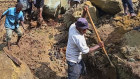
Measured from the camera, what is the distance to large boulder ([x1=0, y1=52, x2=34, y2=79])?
450 cm

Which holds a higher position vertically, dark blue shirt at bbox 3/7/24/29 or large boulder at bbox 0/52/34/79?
dark blue shirt at bbox 3/7/24/29

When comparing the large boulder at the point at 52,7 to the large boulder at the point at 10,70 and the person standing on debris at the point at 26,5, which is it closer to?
the person standing on debris at the point at 26,5

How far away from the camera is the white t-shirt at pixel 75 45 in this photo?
382 centimetres

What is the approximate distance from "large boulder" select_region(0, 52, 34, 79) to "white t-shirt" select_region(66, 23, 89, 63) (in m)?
1.31

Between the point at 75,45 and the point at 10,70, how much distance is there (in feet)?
5.30

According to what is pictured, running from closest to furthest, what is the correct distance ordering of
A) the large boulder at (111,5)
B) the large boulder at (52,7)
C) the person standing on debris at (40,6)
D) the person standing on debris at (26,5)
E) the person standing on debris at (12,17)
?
the person standing on debris at (12,17), the large boulder at (111,5), the person standing on debris at (40,6), the person standing on debris at (26,5), the large boulder at (52,7)

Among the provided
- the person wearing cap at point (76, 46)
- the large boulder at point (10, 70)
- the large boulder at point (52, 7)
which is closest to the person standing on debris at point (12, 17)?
the large boulder at point (10, 70)

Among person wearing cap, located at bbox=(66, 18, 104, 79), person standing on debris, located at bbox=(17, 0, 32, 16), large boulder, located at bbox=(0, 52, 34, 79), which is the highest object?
person standing on debris, located at bbox=(17, 0, 32, 16)

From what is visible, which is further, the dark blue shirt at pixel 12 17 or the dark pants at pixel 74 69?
the dark blue shirt at pixel 12 17

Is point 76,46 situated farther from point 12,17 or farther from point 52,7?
point 52,7

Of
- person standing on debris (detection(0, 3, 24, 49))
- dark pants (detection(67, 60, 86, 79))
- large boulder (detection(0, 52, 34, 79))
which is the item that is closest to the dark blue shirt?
person standing on debris (detection(0, 3, 24, 49))

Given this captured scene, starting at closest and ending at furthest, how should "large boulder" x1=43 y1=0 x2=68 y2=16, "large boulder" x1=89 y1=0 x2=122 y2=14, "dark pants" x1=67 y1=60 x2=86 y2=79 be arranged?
"dark pants" x1=67 y1=60 x2=86 y2=79
"large boulder" x1=89 y1=0 x2=122 y2=14
"large boulder" x1=43 y1=0 x2=68 y2=16

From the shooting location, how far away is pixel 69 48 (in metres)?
4.14

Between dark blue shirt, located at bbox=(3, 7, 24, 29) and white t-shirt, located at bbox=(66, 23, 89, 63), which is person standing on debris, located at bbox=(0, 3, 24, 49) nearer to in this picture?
dark blue shirt, located at bbox=(3, 7, 24, 29)
